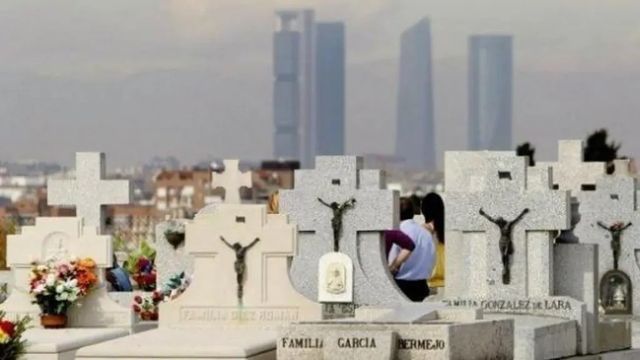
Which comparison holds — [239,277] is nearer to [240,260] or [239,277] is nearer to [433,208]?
[240,260]

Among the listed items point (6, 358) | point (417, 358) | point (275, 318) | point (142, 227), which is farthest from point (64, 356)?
point (142, 227)

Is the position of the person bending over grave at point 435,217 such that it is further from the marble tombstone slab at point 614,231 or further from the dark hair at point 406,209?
the marble tombstone slab at point 614,231

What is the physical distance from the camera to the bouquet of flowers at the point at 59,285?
24516mm

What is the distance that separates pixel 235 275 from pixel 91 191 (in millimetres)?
8232

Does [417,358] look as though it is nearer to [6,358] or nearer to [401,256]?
[6,358]

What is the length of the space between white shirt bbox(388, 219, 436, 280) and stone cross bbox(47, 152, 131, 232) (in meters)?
3.93

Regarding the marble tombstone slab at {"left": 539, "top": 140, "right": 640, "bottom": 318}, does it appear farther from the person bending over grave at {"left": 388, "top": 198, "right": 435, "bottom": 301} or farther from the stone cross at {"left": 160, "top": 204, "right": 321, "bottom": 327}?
the stone cross at {"left": 160, "top": 204, "right": 321, "bottom": 327}

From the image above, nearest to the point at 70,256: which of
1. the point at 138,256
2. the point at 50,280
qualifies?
the point at 50,280

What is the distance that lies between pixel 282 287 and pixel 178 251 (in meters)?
9.46

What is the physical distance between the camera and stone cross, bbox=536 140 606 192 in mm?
39094

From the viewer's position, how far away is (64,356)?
21219mm

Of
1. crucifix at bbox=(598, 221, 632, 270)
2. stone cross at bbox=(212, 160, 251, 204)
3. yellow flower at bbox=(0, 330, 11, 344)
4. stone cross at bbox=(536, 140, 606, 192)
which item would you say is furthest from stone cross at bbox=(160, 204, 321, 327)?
stone cross at bbox=(536, 140, 606, 192)

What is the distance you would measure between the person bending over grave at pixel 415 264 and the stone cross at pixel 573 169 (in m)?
10.8

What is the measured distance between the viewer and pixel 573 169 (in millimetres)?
39406
